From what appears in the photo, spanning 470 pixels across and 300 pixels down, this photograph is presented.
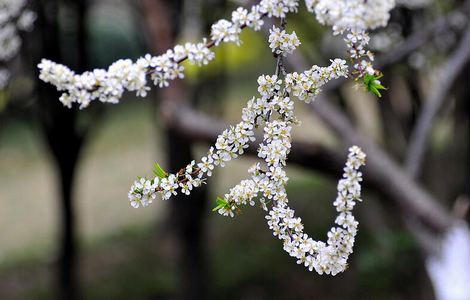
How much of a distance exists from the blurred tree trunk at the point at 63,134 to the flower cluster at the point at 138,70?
176 inches

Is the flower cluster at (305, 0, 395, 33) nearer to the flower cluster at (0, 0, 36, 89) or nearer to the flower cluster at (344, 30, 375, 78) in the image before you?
the flower cluster at (344, 30, 375, 78)

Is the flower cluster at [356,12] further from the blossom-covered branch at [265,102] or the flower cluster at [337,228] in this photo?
the flower cluster at [337,228]

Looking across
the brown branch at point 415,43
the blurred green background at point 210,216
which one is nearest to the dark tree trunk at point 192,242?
the blurred green background at point 210,216

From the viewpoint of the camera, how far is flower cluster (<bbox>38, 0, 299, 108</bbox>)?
5.16ft

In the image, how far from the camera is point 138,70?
1595 mm

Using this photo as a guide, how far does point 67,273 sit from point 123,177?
11800 millimetres

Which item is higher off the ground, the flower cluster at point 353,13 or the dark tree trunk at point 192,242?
the dark tree trunk at point 192,242

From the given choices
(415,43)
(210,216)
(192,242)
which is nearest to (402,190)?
(415,43)

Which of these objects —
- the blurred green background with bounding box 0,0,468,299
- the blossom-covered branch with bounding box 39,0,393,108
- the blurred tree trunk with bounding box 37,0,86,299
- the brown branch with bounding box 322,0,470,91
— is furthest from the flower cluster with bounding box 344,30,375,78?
the blurred tree trunk with bounding box 37,0,86,299

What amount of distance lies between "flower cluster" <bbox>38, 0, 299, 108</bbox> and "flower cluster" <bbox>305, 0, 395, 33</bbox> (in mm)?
156

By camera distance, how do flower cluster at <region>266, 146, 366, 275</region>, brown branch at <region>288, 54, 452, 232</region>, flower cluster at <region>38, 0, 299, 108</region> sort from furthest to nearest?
brown branch at <region>288, 54, 452, 232</region>, flower cluster at <region>266, 146, 366, 275</region>, flower cluster at <region>38, 0, 299, 108</region>

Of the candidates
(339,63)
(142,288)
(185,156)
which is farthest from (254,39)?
(339,63)

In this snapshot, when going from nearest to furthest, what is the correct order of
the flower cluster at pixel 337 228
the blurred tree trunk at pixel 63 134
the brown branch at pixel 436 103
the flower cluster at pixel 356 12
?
the flower cluster at pixel 356 12 → the flower cluster at pixel 337 228 → the brown branch at pixel 436 103 → the blurred tree trunk at pixel 63 134

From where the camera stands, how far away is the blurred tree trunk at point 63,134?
248 inches
